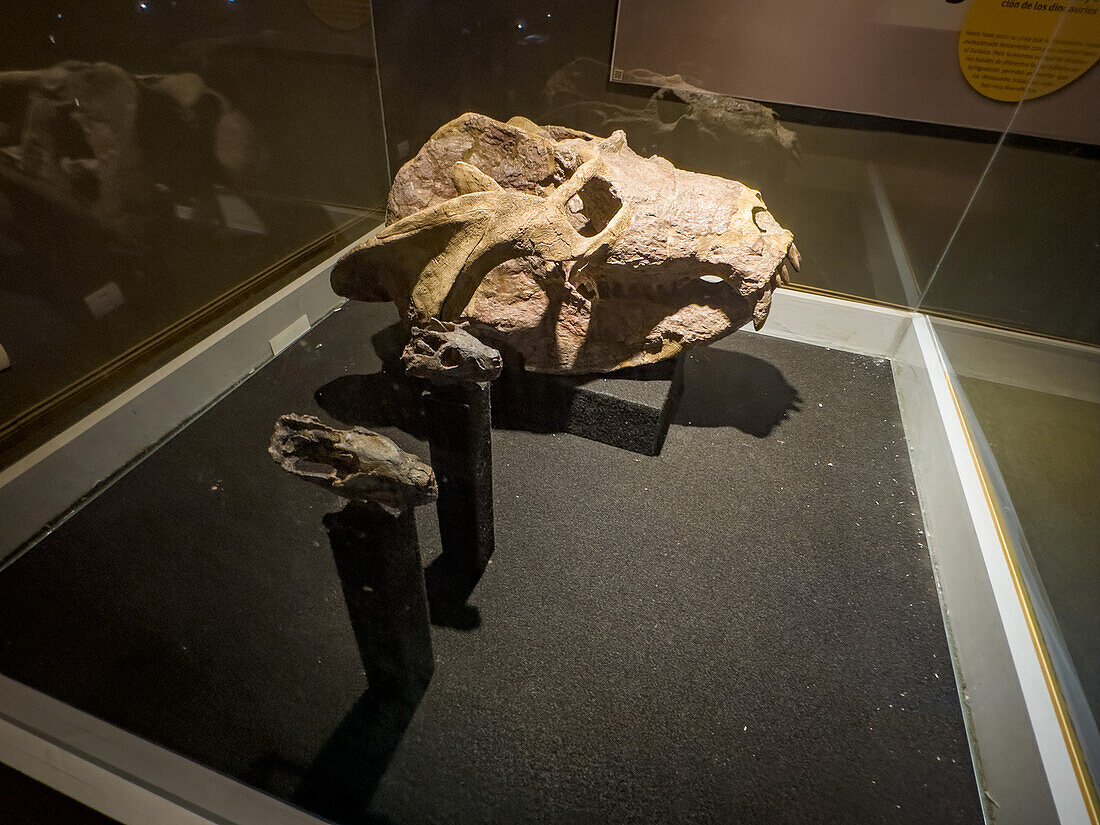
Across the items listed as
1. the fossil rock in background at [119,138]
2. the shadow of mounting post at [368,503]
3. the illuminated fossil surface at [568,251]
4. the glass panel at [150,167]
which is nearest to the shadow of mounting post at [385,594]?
the shadow of mounting post at [368,503]

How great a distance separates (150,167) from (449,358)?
151cm

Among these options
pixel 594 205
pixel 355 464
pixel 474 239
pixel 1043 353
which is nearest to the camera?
pixel 355 464

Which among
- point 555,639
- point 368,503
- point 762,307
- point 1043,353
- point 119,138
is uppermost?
point 119,138

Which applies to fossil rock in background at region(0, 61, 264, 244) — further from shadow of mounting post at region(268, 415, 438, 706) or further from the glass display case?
shadow of mounting post at region(268, 415, 438, 706)

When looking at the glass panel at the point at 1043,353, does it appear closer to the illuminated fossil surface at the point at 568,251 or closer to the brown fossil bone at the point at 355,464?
the illuminated fossil surface at the point at 568,251

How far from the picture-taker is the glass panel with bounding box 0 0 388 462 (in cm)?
185

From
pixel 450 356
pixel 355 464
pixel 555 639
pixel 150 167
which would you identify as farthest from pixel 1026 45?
pixel 150 167

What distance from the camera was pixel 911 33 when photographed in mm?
2441

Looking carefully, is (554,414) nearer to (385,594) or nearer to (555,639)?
(555,639)

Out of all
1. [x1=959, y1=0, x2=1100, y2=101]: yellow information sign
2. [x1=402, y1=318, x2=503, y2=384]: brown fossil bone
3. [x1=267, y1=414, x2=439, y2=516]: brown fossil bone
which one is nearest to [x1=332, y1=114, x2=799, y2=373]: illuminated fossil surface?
[x1=402, y1=318, x2=503, y2=384]: brown fossil bone

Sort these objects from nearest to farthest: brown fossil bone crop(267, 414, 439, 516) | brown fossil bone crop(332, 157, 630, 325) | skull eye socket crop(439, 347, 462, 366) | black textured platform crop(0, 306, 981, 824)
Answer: brown fossil bone crop(267, 414, 439, 516), skull eye socket crop(439, 347, 462, 366), black textured platform crop(0, 306, 981, 824), brown fossil bone crop(332, 157, 630, 325)

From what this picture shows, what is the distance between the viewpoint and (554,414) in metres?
2.52

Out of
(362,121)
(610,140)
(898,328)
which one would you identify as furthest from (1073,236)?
(362,121)

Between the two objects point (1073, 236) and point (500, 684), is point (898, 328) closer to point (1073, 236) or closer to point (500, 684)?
point (1073, 236)
